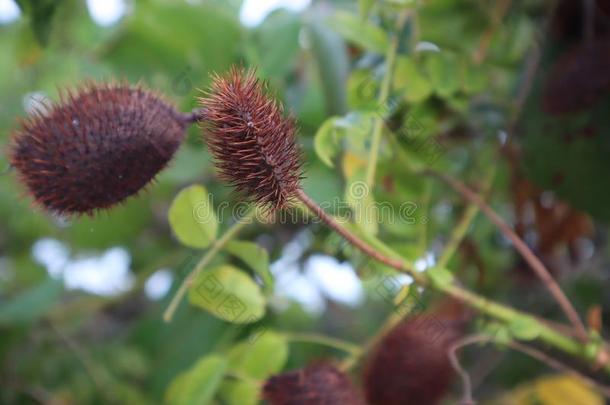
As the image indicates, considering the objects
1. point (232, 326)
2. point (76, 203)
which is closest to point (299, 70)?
point (232, 326)

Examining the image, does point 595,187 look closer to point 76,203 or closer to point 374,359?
point 374,359

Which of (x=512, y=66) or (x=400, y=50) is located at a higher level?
(x=400, y=50)

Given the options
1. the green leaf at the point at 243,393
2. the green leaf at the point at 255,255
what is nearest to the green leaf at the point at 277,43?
the green leaf at the point at 255,255

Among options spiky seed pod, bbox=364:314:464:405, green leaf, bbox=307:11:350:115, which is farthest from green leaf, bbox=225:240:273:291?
green leaf, bbox=307:11:350:115

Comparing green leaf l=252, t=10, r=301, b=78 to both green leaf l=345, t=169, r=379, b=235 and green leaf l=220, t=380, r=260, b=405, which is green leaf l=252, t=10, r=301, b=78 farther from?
green leaf l=220, t=380, r=260, b=405

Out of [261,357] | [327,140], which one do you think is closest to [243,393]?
[261,357]

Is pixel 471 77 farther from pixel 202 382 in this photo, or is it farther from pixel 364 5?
pixel 202 382
